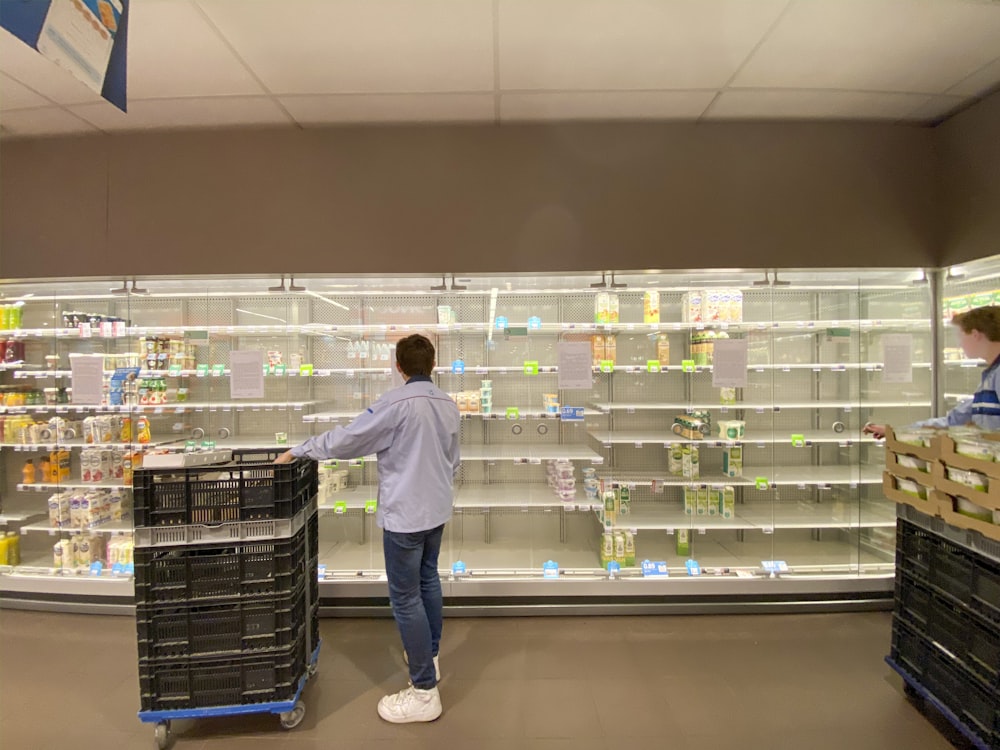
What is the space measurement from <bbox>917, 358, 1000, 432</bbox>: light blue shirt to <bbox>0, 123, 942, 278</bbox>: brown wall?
1166mm

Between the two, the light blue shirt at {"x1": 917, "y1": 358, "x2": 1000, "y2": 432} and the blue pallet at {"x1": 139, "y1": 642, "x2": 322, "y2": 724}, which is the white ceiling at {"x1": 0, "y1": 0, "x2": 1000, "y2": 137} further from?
the blue pallet at {"x1": 139, "y1": 642, "x2": 322, "y2": 724}

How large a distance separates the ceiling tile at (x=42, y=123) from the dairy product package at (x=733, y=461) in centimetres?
551

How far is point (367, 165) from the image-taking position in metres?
3.33

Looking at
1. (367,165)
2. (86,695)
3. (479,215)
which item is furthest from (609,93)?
(86,695)

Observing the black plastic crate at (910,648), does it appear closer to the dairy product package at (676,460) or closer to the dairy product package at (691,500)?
the dairy product package at (691,500)

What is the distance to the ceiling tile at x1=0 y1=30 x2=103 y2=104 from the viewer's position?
258cm

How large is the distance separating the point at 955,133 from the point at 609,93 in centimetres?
258

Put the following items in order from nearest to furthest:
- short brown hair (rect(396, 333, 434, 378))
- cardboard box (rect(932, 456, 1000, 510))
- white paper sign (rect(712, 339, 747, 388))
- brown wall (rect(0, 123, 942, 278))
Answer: cardboard box (rect(932, 456, 1000, 510)) < short brown hair (rect(396, 333, 434, 378)) < brown wall (rect(0, 123, 942, 278)) < white paper sign (rect(712, 339, 747, 388))

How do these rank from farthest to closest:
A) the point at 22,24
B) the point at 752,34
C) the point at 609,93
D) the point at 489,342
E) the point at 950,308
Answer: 1. the point at 489,342
2. the point at 950,308
3. the point at 609,93
4. the point at 752,34
5. the point at 22,24

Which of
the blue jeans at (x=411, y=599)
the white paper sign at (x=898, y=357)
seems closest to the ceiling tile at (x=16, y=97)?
the blue jeans at (x=411, y=599)

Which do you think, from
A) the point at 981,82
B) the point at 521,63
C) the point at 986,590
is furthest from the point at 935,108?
the point at 986,590

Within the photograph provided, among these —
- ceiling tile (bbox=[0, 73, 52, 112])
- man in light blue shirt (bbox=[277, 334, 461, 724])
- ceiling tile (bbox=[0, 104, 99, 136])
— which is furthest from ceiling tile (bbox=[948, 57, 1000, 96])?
ceiling tile (bbox=[0, 73, 52, 112])

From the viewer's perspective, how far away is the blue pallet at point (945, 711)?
2002 mm

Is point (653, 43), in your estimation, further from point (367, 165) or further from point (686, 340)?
point (686, 340)
